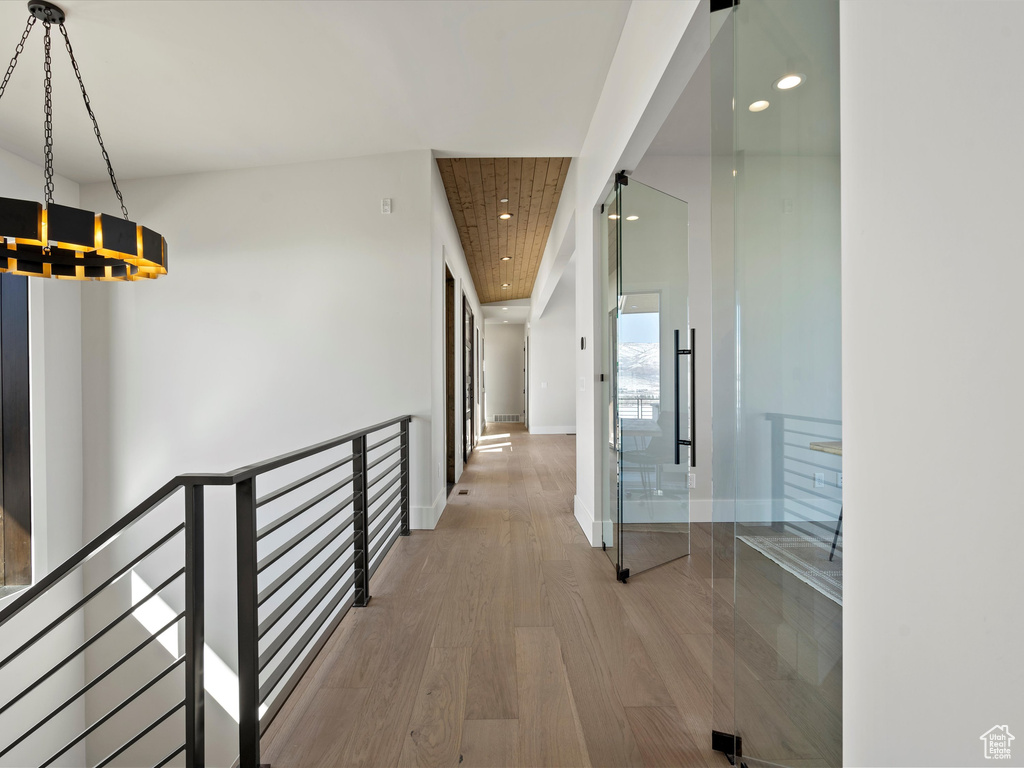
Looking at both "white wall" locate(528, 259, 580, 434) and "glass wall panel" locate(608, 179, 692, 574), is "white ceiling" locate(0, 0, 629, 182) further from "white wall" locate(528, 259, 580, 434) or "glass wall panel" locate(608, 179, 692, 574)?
"white wall" locate(528, 259, 580, 434)

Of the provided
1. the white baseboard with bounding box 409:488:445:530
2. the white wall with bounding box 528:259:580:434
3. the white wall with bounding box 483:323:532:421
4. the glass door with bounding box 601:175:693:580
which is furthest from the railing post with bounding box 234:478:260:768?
the white wall with bounding box 483:323:532:421

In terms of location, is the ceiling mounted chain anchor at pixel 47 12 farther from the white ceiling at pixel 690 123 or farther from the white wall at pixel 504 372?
the white wall at pixel 504 372

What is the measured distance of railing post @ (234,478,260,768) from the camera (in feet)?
4.71

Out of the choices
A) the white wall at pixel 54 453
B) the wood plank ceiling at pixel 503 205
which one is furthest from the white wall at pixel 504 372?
the white wall at pixel 54 453

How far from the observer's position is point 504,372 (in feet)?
46.3

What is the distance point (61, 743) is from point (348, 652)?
3818 mm

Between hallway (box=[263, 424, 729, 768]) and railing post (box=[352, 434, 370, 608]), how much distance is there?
10cm

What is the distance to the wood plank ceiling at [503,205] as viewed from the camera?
4.48 metres

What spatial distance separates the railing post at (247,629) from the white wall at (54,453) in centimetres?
355

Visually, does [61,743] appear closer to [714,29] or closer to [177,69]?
[177,69]

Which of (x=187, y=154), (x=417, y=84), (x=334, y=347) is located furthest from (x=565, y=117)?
(x=187, y=154)

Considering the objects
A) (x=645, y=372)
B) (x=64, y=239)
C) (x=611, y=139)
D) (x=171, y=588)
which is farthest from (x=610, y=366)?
(x=171, y=588)

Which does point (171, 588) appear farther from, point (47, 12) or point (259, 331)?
point (47, 12)

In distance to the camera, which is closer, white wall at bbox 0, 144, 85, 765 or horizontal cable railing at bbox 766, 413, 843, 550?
horizontal cable railing at bbox 766, 413, 843, 550
